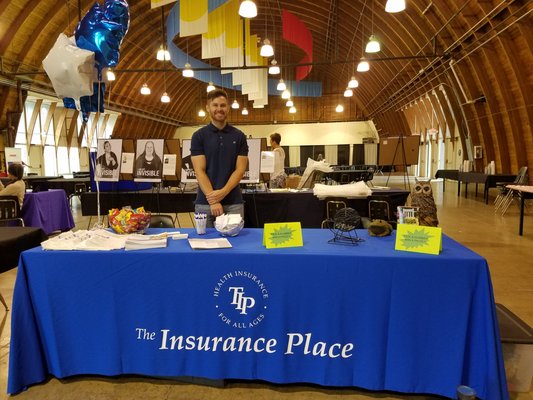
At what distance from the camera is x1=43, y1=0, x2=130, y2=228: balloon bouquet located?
7.68 feet

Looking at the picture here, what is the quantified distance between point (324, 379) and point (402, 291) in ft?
1.92

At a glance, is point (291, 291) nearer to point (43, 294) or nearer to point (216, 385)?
point (216, 385)

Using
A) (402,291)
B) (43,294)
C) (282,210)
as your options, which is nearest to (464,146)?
(282,210)

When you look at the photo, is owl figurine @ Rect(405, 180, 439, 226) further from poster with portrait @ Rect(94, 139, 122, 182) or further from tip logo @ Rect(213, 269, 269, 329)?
poster with portrait @ Rect(94, 139, 122, 182)

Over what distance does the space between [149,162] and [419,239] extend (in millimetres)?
3835

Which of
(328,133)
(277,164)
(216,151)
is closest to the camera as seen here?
(216,151)

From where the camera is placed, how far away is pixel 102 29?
239 cm

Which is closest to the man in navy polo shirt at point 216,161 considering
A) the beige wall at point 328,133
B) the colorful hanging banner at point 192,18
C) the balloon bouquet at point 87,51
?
the balloon bouquet at point 87,51

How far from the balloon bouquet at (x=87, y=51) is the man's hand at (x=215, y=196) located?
704mm

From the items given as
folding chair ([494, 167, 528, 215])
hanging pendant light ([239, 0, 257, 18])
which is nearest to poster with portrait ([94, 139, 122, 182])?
hanging pendant light ([239, 0, 257, 18])

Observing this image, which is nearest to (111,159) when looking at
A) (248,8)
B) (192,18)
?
(248,8)

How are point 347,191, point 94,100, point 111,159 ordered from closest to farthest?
point 94,100 → point 347,191 → point 111,159

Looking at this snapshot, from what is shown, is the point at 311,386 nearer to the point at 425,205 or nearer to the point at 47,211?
the point at 425,205

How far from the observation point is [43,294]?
5.80 feet
